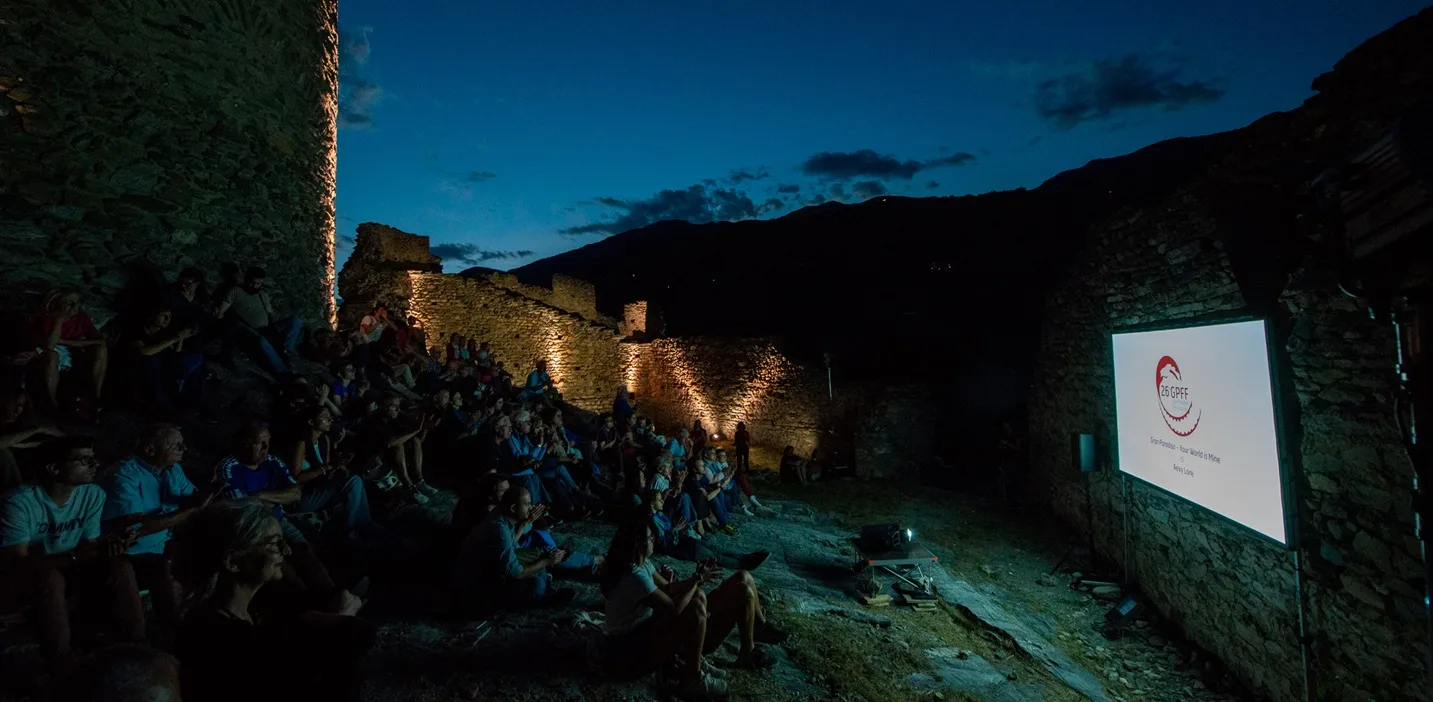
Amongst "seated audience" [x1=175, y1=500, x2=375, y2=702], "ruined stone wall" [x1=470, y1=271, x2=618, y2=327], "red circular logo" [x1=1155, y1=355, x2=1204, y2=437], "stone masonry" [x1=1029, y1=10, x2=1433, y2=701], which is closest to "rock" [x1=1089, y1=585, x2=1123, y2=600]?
"stone masonry" [x1=1029, y1=10, x2=1433, y2=701]

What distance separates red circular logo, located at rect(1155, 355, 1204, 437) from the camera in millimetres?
4812

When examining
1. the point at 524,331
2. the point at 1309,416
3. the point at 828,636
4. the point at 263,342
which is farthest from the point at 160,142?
the point at 524,331

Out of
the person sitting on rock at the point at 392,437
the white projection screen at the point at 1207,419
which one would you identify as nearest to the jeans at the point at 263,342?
the person sitting on rock at the point at 392,437

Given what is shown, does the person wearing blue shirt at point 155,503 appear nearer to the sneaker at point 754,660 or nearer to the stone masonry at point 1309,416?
the sneaker at point 754,660

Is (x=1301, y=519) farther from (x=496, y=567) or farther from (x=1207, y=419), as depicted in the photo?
(x=496, y=567)

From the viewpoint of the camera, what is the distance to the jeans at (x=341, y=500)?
4082 mm

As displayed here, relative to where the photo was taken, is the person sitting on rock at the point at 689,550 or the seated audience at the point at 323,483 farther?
the person sitting on rock at the point at 689,550

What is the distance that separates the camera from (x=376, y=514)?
486 cm

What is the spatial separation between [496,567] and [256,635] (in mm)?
1773

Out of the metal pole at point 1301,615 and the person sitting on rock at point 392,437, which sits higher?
the person sitting on rock at point 392,437

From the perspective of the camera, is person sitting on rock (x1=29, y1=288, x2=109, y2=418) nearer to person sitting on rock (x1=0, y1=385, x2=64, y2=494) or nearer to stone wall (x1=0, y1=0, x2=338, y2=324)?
stone wall (x1=0, y1=0, x2=338, y2=324)

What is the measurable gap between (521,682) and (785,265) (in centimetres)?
3732

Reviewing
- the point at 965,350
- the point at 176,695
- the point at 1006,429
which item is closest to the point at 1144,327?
the point at 1006,429

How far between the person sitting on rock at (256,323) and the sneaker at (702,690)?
17.4 ft
